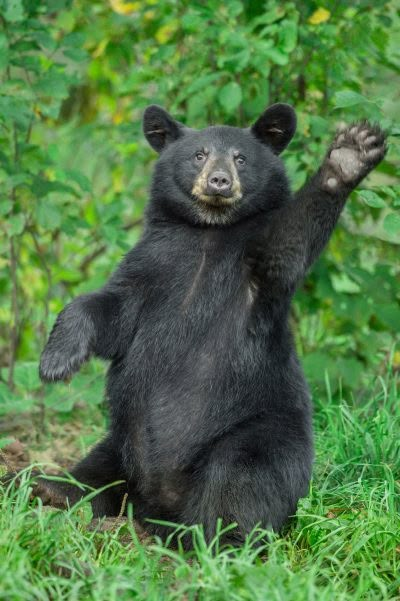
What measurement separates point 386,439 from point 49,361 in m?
1.84

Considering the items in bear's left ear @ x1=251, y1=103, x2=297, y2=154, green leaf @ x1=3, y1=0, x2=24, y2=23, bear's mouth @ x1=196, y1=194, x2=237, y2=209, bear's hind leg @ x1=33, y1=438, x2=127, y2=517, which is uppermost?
green leaf @ x1=3, y1=0, x2=24, y2=23

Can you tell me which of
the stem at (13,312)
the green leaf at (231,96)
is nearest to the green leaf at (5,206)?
the stem at (13,312)

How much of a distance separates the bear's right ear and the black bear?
0.92 feet

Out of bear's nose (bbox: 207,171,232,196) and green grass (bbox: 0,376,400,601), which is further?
bear's nose (bbox: 207,171,232,196)

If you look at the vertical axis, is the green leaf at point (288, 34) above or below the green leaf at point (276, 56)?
above

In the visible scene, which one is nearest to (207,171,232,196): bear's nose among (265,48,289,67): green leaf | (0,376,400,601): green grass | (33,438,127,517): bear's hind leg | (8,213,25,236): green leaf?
(265,48,289,67): green leaf

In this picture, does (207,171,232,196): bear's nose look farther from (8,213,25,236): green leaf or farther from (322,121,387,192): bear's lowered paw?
(8,213,25,236): green leaf

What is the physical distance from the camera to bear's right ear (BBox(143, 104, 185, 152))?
5.12 metres

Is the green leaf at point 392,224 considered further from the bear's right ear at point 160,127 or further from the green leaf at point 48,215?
the green leaf at point 48,215

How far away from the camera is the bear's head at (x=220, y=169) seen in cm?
471

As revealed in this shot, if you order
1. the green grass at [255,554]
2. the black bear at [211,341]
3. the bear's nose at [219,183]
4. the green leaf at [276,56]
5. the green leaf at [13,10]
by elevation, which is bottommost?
the green grass at [255,554]

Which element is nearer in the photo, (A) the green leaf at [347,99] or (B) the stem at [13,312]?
(A) the green leaf at [347,99]

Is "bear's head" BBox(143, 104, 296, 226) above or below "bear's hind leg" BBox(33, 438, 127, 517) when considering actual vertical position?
above

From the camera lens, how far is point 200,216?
4.75 m
